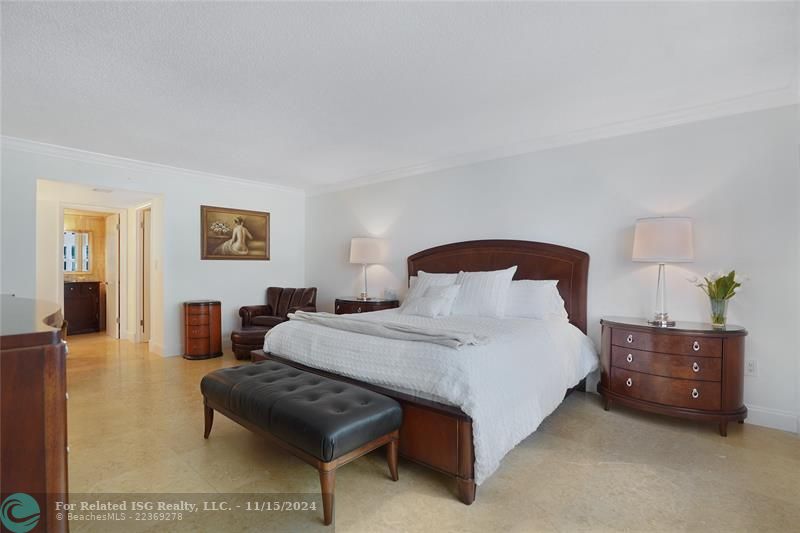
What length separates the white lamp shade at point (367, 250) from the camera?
16.9ft

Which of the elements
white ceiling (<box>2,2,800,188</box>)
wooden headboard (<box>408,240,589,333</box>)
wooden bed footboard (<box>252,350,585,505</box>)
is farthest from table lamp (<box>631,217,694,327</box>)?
wooden bed footboard (<box>252,350,585,505</box>)

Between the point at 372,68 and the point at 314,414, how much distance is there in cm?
208

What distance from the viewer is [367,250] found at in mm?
5141

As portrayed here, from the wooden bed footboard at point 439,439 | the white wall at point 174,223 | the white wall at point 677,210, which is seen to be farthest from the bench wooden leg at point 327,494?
the white wall at point 174,223

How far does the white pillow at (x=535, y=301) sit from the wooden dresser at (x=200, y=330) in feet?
12.1

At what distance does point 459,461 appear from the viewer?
6.43ft

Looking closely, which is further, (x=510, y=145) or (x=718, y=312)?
(x=510, y=145)

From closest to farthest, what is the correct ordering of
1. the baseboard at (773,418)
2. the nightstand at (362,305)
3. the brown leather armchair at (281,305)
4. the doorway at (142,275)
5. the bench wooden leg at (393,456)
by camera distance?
the bench wooden leg at (393,456)
the baseboard at (773,418)
the nightstand at (362,305)
the brown leather armchair at (281,305)
the doorway at (142,275)

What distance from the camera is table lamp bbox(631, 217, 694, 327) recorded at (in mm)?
2910

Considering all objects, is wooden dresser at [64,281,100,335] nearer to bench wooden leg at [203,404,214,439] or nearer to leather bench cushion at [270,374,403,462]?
bench wooden leg at [203,404,214,439]

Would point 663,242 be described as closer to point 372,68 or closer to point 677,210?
point 677,210

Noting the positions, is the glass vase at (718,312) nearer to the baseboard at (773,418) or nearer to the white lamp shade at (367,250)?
the baseboard at (773,418)

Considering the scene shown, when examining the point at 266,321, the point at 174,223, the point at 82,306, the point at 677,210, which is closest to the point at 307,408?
the point at 677,210

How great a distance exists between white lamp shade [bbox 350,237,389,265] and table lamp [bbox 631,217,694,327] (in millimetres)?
2979
